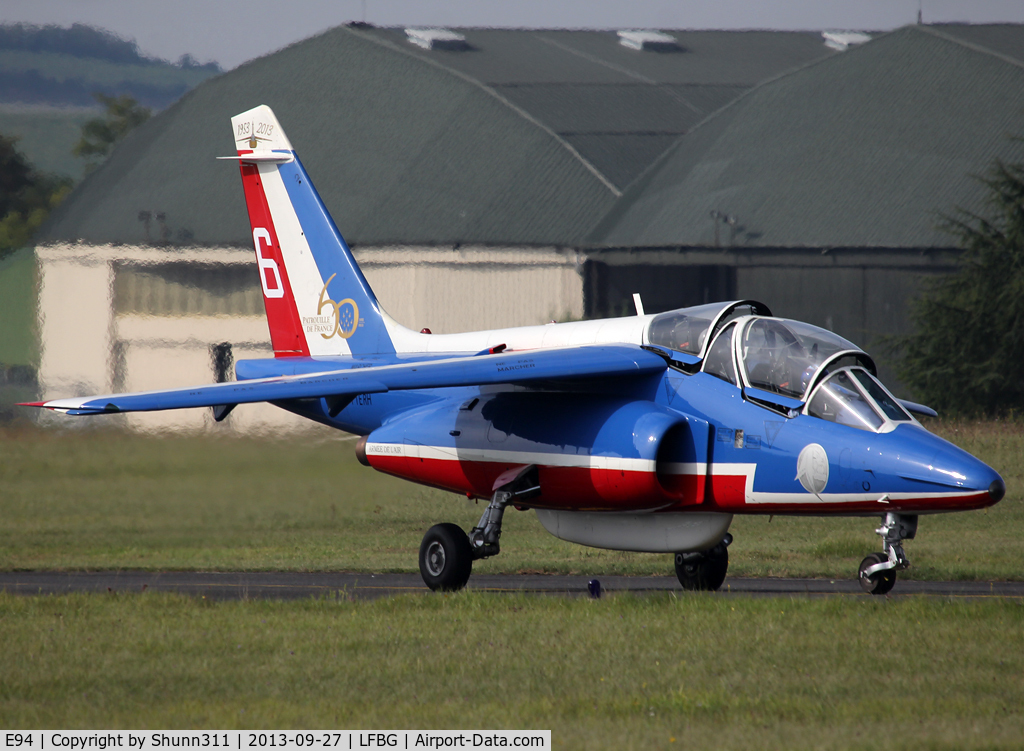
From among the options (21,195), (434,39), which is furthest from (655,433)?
(434,39)

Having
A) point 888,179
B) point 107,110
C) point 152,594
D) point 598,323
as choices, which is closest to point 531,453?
point 598,323

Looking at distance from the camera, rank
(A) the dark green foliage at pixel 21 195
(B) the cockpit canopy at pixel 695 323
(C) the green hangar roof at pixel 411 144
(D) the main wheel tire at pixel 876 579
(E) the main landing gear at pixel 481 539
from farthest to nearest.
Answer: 1. (C) the green hangar roof at pixel 411 144
2. (A) the dark green foliage at pixel 21 195
3. (E) the main landing gear at pixel 481 539
4. (B) the cockpit canopy at pixel 695 323
5. (D) the main wheel tire at pixel 876 579

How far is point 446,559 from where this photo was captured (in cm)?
1492

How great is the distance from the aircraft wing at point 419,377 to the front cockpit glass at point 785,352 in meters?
1.13

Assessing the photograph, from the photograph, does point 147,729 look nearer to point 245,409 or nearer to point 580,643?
point 580,643

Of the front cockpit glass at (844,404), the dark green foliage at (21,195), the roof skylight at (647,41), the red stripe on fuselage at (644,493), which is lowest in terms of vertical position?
the red stripe on fuselage at (644,493)

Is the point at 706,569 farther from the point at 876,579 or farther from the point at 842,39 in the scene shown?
the point at 842,39

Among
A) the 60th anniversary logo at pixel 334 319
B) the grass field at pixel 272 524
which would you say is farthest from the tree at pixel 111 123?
the 60th anniversary logo at pixel 334 319

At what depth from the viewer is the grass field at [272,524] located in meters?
19.0

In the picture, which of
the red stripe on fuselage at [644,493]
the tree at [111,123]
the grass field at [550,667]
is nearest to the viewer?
the grass field at [550,667]

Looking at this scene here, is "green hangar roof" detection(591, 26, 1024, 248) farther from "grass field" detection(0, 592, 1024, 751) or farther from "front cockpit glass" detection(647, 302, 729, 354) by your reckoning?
"grass field" detection(0, 592, 1024, 751)

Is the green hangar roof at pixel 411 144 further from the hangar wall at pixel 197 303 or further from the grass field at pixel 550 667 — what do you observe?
the grass field at pixel 550 667

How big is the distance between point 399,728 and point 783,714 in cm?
260

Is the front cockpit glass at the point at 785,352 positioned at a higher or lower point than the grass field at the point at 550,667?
higher
